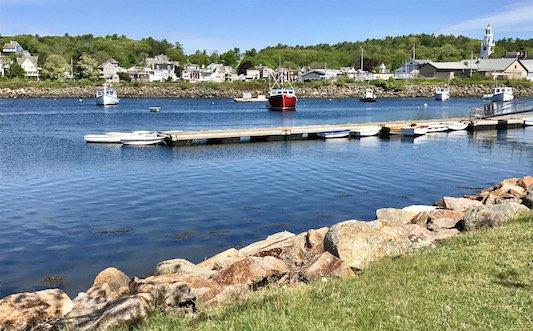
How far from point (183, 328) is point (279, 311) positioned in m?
1.36

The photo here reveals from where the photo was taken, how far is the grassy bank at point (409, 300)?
6816 millimetres

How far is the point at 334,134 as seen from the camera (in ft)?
161

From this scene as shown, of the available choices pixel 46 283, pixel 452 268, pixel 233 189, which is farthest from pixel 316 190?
pixel 452 268

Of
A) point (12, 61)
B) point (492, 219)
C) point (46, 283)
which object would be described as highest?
point (12, 61)

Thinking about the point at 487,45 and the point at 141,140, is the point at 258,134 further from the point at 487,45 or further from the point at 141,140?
the point at 487,45

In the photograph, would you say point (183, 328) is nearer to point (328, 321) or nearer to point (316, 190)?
point (328, 321)

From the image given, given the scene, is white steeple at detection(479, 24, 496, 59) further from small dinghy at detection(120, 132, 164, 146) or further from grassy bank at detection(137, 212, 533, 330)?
grassy bank at detection(137, 212, 533, 330)

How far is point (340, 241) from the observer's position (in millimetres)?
10945

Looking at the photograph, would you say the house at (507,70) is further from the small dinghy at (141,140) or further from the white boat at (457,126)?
the small dinghy at (141,140)

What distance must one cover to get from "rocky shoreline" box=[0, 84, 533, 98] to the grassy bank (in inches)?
5610

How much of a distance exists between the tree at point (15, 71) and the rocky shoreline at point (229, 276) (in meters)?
181

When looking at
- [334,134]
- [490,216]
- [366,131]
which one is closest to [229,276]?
[490,216]

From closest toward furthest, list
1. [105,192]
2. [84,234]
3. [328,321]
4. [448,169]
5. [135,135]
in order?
[328,321]
[84,234]
[105,192]
[448,169]
[135,135]

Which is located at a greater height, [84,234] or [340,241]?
[340,241]
